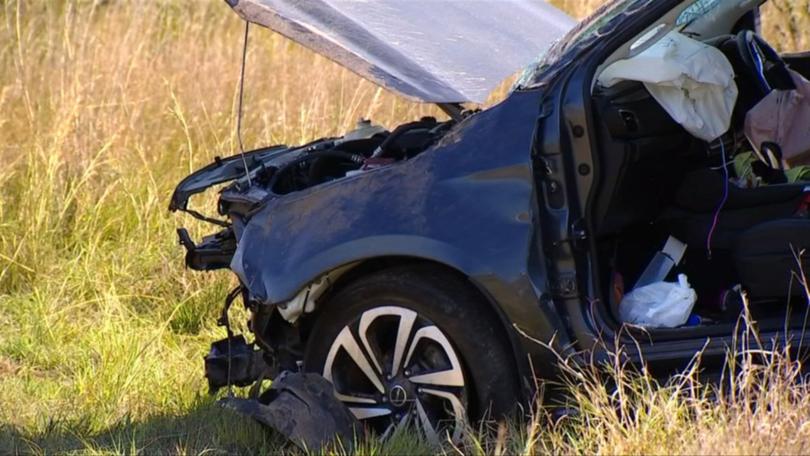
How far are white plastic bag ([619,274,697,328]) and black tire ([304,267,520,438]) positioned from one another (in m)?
0.42

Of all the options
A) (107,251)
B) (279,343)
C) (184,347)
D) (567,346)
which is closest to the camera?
(567,346)

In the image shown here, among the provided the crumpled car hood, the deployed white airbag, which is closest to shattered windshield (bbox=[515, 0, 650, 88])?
the deployed white airbag

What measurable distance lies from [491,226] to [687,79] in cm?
98

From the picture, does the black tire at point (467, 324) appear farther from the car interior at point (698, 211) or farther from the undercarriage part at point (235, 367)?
the undercarriage part at point (235, 367)

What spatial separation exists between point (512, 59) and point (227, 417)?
1702mm

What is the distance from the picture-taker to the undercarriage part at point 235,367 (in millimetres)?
4695

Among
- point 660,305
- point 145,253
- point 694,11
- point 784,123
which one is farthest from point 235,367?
point 145,253

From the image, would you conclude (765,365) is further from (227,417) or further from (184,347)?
(184,347)

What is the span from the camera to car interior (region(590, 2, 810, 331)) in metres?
4.14

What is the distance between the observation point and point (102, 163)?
7633 mm

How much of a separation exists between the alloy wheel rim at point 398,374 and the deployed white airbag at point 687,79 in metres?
1.04

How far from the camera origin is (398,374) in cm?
424

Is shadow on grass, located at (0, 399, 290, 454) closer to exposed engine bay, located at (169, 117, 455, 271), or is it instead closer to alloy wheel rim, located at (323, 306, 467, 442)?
alloy wheel rim, located at (323, 306, 467, 442)

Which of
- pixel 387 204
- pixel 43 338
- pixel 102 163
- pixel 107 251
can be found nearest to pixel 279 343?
pixel 387 204
